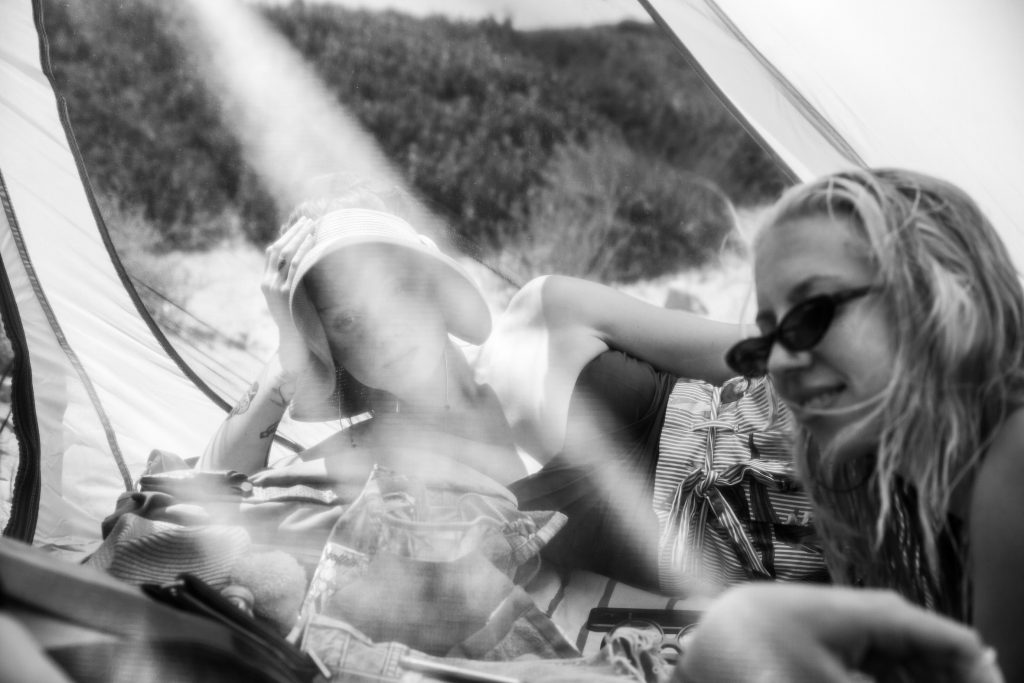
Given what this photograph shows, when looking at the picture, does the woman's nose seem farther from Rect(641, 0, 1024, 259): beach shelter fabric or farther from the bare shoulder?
Rect(641, 0, 1024, 259): beach shelter fabric

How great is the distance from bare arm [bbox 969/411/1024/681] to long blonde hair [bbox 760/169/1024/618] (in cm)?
2

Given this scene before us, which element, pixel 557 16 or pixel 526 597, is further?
pixel 557 16

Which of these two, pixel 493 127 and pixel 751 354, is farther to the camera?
pixel 493 127

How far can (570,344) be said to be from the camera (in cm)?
135

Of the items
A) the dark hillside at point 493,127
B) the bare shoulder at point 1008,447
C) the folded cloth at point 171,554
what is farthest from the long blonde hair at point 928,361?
the folded cloth at point 171,554

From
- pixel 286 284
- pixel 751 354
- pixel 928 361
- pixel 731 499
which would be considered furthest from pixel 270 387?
pixel 928 361

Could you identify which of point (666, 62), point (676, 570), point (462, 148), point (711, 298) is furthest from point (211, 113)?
point (676, 570)

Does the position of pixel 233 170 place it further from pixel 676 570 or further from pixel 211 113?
pixel 676 570

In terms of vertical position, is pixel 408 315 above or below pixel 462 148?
below

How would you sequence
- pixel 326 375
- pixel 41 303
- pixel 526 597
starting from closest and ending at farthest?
pixel 526 597
pixel 326 375
pixel 41 303

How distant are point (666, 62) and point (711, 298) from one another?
40 cm

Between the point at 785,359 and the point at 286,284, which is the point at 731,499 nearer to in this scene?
the point at 785,359

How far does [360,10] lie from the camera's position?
1.50 m

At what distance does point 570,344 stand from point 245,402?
0.57 metres
